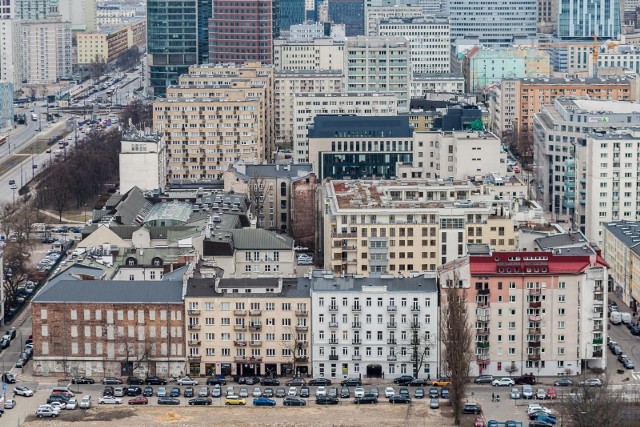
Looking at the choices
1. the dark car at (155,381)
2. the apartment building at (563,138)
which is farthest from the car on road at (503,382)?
the apartment building at (563,138)

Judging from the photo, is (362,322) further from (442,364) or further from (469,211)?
(469,211)

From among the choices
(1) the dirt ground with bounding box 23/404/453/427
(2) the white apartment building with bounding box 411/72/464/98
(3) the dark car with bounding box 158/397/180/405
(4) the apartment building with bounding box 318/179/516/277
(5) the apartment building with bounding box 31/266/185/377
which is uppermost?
(2) the white apartment building with bounding box 411/72/464/98

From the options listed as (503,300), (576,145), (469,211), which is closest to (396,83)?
(576,145)

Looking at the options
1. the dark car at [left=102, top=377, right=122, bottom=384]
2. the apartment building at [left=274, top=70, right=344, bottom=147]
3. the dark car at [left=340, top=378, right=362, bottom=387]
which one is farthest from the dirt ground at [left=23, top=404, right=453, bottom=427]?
the apartment building at [left=274, top=70, right=344, bottom=147]

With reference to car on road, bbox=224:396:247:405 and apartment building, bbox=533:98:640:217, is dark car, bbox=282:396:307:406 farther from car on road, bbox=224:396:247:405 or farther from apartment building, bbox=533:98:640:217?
apartment building, bbox=533:98:640:217

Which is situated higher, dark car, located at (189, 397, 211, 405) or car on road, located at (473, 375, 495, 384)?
car on road, located at (473, 375, 495, 384)

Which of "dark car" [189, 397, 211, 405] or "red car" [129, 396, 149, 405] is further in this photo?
"red car" [129, 396, 149, 405]
